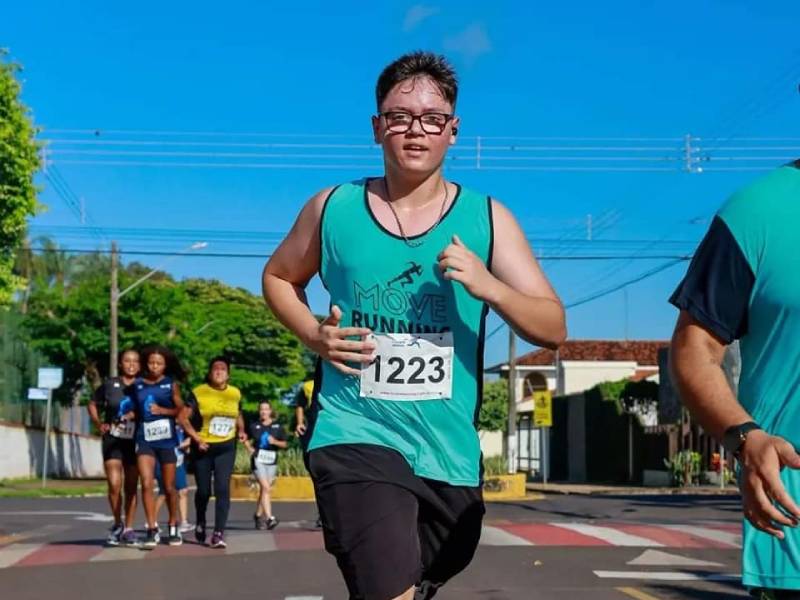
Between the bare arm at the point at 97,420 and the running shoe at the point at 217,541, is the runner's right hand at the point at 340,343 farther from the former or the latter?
the running shoe at the point at 217,541

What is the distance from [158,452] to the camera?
11.2m

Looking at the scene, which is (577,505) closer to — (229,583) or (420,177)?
(229,583)

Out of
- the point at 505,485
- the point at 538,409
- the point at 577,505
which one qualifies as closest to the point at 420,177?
the point at 577,505

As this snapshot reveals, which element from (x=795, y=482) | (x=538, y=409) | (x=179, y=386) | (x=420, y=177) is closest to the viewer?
(x=795, y=482)

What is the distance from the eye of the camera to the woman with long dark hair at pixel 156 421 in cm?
1116

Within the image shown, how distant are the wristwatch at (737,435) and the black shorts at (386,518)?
137 centimetres

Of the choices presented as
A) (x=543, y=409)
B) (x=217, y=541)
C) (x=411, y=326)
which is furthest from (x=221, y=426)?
(x=543, y=409)

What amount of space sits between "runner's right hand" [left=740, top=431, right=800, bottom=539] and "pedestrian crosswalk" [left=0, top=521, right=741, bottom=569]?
8.83 m

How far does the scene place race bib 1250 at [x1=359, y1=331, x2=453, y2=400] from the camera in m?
3.94

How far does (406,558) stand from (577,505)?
1881 centimetres

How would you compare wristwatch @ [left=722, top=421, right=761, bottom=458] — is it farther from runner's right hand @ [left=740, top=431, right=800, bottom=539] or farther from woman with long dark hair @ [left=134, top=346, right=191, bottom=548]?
woman with long dark hair @ [left=134, top=346, right=191, bottom=548]

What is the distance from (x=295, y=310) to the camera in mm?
4211

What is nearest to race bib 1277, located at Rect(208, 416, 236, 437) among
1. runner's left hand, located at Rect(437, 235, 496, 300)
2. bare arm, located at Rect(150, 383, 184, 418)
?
bare arm, located at Rect(150, 383, 184, 418)

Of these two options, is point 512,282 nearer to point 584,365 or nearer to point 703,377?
point 703,377
